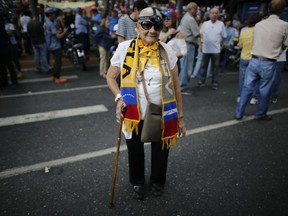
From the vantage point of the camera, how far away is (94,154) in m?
3.56

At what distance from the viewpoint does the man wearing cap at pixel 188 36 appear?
6293mm

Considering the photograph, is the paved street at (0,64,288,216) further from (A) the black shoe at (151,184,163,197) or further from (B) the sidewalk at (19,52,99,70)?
(B) the sidewalk at (19,52,99,70)

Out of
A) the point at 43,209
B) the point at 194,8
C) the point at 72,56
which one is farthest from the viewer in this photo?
the point at 72,56

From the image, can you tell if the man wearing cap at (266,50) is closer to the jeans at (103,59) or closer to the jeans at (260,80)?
the jeans at (260,80)

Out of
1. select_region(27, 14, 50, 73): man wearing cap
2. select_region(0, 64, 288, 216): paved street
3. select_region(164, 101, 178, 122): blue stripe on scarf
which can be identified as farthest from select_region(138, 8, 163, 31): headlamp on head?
select_region(27, 14, 50, 73): man wearing cap

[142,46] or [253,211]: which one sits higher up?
[142,46]

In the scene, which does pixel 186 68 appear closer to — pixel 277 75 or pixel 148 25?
pixel 277 75

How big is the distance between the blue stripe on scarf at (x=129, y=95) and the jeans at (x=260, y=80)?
3195mm

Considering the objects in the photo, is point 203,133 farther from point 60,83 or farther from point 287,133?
point 60,83

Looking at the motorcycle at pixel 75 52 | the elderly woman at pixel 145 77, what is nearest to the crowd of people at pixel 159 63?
the elderly woman at pixel 145 77

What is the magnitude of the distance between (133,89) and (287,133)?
3.52 meters

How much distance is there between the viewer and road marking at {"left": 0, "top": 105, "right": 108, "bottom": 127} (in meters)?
4.69

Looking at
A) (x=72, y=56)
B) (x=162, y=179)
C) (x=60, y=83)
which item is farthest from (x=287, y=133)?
(x=72, y=56)

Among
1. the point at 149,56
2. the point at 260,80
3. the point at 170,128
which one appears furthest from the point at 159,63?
the point at 260,80
